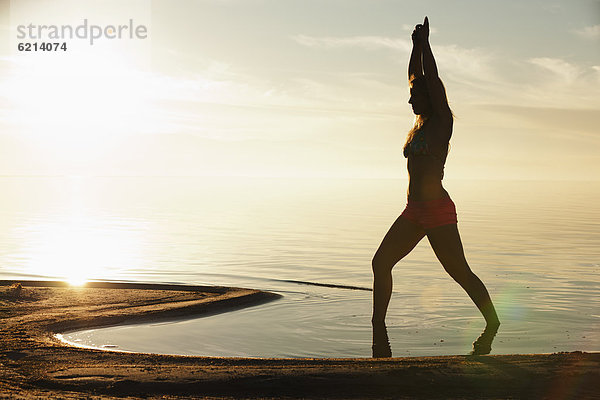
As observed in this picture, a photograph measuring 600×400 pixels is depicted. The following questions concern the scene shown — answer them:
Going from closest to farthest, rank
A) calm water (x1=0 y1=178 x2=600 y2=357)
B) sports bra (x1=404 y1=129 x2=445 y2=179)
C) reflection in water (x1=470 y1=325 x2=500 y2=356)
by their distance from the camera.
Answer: reflection in water (x1=470 y1=325 x2=500 y2=356) < sports bra (x1=404 y1=129 x2=445 y2=179) < calm water (x1=0 y1=178 x2=600 y2=357)

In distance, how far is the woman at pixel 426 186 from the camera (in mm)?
7758

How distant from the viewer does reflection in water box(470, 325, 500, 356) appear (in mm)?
7648

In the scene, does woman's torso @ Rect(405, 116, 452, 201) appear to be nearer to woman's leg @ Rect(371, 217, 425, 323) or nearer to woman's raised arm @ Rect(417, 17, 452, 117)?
woman's raised arm @ Rect(417, 17, 452, 117)

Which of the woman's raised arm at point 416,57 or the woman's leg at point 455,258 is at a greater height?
the woman's raised arm at point 416,57

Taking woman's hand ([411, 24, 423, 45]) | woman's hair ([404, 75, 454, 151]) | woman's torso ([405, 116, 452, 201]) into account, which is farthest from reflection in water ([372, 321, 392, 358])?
woman's hand ([411, 24, 423, 45])

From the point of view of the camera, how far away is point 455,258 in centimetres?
784

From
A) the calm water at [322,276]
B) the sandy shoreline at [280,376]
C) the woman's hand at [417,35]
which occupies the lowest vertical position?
the sandy shoreline at [280,376]

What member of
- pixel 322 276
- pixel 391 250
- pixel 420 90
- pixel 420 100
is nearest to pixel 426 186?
pixel 391 250

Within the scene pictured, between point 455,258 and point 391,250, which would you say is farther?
point 391,250

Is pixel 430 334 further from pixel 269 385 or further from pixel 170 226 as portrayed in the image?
pixel 170 226

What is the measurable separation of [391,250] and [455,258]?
0.66m

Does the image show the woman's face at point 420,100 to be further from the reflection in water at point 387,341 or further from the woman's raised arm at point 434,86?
the reflection in water at point 387,341

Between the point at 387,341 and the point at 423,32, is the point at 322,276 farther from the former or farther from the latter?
the point at 423,32

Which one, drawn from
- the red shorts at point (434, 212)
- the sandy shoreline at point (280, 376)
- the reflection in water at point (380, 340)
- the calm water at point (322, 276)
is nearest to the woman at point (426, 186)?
the red shorts at point (434, 212)
